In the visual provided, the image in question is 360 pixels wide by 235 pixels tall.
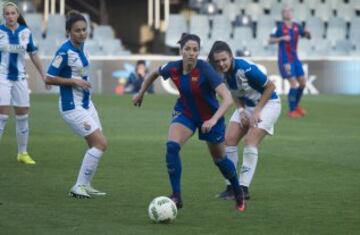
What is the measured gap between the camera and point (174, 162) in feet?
33.5

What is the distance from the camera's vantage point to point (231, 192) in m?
11.2

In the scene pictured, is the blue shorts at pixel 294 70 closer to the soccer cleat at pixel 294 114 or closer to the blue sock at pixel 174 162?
the soccer cleat at pixel 294 114

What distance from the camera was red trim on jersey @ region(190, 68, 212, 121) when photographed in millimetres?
10164

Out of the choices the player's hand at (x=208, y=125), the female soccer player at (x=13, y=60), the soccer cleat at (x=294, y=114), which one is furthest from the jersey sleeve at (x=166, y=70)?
the soccer cleat at (x=294, y=114)

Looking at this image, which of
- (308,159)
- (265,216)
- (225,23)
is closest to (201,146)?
(308,159)

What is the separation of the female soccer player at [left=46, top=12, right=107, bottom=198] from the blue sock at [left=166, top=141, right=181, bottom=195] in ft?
4.30

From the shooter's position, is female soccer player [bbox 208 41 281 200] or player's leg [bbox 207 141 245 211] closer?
player's leg [bbox 207 141 245 211]

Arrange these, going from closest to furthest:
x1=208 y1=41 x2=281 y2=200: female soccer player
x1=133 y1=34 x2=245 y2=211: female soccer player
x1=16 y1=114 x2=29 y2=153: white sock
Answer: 1. x1=133 y1=34 x2=245 y2=211: female soccer player
2. x1=208 y1=41 x2=281 y2=200: female soccer player
3. x1=16 y1=114 x2=29 y2=153: white sock

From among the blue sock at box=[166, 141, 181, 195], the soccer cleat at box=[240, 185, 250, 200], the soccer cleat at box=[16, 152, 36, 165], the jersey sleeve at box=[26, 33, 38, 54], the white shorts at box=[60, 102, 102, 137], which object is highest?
the jersey sleeve at box=[26, 33, 38, 54]

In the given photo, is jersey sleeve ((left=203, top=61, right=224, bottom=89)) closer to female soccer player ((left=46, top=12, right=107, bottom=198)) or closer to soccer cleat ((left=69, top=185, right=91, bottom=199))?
female soccer player ((left=46, top=12, right=107, bottom=198))

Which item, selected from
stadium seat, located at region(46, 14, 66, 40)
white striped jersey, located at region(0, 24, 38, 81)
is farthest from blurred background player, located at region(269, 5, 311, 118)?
stadium seat, located at region(46, 14, 66, 40)

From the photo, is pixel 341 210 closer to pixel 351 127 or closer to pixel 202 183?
pixel 202 183

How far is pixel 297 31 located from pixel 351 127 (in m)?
3.42

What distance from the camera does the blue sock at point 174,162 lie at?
10164 mm
